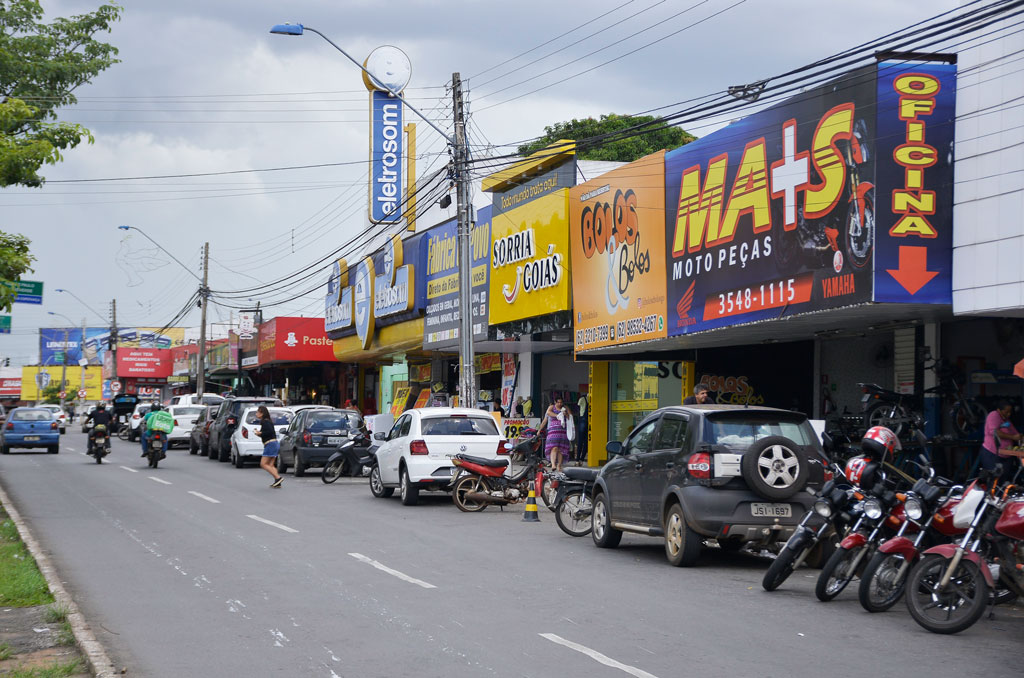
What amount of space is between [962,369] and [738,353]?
6.60 m

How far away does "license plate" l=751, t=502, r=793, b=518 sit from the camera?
1171cm

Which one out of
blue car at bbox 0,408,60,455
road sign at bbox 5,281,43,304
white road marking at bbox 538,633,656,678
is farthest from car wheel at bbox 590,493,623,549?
blue car at bbox 0,408,60,455

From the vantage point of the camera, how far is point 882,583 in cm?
934

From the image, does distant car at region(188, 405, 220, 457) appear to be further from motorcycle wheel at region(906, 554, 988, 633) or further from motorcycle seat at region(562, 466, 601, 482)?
motorcycle wheel at region(906, 554, 988, 633)

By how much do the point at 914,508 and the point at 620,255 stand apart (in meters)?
15.3

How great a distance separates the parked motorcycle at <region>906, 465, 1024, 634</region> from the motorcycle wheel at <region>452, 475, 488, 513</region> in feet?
34.6

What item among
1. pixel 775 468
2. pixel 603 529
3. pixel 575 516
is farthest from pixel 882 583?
pixel 575 516

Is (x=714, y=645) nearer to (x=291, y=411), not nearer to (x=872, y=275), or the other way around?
(x=872, y=275)

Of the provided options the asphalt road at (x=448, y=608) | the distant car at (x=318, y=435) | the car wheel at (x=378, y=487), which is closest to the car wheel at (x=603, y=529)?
the asphalt road at (x=448, y=608)

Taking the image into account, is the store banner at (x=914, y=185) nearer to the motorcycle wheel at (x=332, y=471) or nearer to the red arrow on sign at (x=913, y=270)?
the red arrow on sign at (x=913, y=270)

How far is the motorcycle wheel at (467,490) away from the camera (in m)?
18.6

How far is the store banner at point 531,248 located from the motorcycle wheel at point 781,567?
54.2ft

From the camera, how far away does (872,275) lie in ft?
51.0

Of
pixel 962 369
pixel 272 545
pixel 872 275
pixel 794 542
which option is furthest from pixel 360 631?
pixel 962 369
